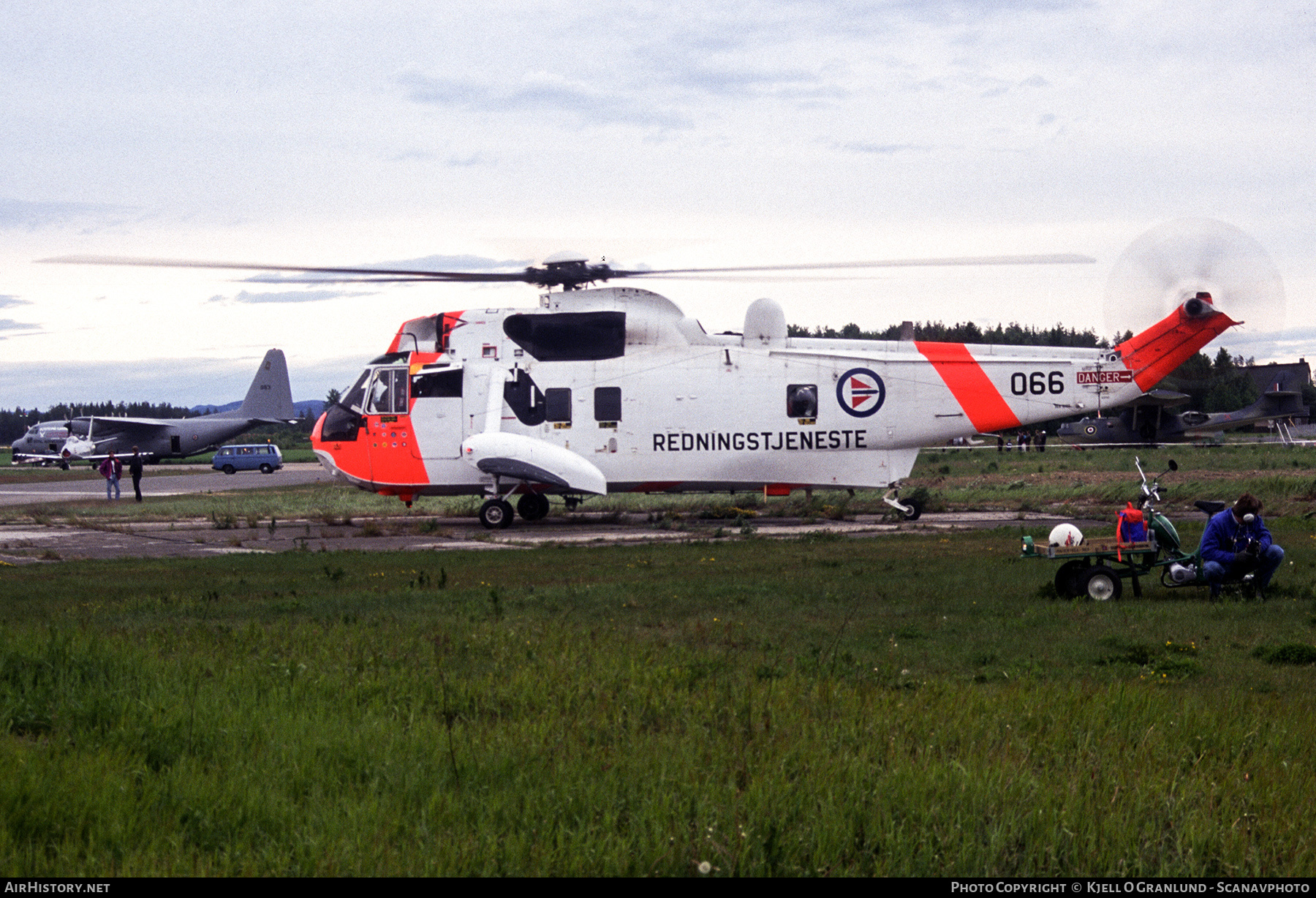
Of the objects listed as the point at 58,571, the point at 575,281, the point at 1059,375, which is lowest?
the point at 58,571

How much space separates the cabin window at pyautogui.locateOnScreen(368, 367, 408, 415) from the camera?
26.5 meters

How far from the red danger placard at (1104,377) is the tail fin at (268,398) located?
60.1m

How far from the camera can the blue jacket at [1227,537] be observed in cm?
1242

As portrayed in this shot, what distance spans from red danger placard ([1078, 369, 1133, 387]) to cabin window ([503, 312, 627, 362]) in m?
10.3

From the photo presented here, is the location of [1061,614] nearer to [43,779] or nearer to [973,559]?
[973,559]

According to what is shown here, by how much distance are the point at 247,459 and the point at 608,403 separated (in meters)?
50.4

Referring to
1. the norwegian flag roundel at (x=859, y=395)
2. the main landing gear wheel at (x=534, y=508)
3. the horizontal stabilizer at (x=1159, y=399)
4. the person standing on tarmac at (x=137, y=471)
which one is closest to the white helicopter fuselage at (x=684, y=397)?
the norwegian flag roundel at (x=859, y=395)

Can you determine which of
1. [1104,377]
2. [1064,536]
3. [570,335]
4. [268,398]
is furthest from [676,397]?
[268,398]

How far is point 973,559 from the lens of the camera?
16.9 meters

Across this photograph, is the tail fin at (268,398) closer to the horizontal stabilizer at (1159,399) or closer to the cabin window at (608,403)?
the cabin window at (608,403)

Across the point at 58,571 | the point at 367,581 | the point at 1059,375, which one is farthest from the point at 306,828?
the point at 1059,375

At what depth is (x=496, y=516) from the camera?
26.1 m

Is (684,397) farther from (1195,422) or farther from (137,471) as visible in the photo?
(1195,422)

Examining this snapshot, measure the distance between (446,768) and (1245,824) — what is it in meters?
3.89
